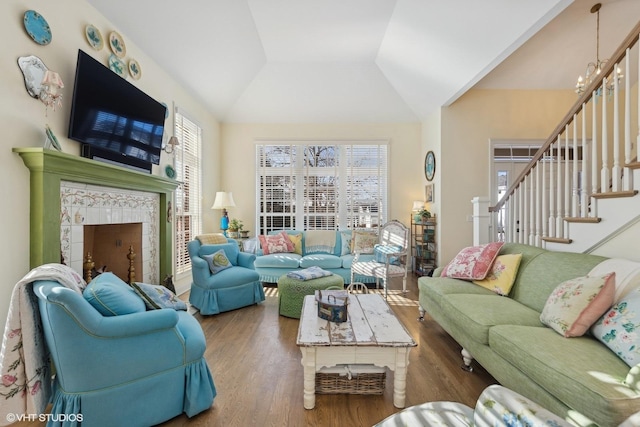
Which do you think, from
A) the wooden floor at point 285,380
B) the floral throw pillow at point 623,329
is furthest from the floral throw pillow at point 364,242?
the floral throw pillow at point 623,329

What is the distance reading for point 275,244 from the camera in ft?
16.4

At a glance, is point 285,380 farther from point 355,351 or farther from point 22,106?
point 22,106

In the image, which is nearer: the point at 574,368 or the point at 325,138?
the point at 574,368

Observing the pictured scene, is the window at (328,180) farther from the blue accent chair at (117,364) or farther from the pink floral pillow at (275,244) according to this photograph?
the blue accent chair at (117,364)

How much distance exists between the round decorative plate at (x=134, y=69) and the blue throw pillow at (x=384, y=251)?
3.66 metres

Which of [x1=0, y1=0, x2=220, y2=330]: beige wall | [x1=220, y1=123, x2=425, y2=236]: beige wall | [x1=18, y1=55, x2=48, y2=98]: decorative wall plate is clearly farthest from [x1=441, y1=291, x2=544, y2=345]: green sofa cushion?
[x1=220, y1=123, x2=425, y2=236]: beige wall

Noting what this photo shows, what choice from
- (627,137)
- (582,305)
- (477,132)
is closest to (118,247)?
(582,305)

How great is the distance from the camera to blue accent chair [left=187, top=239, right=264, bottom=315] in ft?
11.1

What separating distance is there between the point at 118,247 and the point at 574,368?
12.4 feet

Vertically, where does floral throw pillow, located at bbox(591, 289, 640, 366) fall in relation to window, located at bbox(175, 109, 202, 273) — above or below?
below

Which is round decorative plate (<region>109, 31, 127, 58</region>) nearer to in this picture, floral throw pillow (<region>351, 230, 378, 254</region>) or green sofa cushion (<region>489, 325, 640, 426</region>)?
floral throw pillow (<region>351, 230, 378, 254</region>)

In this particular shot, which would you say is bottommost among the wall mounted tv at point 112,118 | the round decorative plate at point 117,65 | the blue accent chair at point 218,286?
the blue accent chair at point 218,286

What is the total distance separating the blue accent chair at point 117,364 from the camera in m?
1.46

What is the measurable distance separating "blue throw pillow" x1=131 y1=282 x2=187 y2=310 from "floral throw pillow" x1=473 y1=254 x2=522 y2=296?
104 inches
